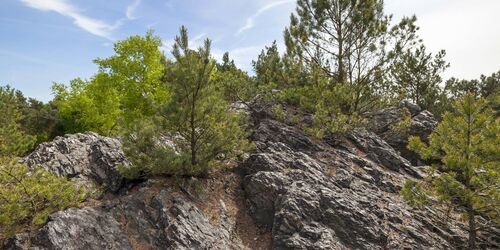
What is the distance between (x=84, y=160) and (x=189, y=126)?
5.46 metres

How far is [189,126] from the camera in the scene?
38.6 feet

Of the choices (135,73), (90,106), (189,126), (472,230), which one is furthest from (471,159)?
(90,106)

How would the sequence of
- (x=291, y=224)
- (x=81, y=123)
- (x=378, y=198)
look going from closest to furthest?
1. (x=291, y=224)
2. (x=378, y=198)
3. (x=81, y=123)

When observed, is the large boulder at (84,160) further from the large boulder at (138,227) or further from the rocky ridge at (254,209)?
the large boulder at (138,227)

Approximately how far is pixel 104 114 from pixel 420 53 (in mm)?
28170

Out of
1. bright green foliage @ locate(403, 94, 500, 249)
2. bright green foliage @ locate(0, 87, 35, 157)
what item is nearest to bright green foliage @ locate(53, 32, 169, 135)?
bright green foliage @ locate(0, 87, 35, 157)

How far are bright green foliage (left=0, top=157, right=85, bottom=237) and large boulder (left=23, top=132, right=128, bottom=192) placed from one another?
7.63 ft

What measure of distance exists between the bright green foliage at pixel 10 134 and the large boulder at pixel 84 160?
179 inches

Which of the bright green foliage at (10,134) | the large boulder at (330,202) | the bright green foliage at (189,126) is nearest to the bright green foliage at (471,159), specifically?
the large boulder at (330,202)

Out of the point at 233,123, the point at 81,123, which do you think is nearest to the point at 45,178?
the point at 233,123

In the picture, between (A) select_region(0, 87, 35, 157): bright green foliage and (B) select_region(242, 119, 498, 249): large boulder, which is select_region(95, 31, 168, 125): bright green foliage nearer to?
(A) select_region(0, 87, 35, 157): bright green foliage

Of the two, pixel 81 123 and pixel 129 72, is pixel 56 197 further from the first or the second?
pixel 81 123

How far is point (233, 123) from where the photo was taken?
1239 centimetres

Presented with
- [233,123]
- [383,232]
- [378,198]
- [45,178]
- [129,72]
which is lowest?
[383,232]
